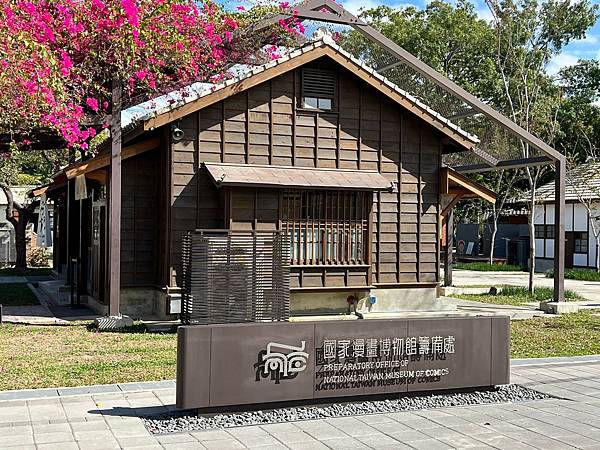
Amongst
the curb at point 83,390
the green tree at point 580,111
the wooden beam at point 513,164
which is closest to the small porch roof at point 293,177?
the wooden beam at point 513,164

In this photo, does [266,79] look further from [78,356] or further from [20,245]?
[20,245]

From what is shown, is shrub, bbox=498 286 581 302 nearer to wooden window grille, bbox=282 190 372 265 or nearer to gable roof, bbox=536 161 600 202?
wooden window grille, bbox=282 190 372 265

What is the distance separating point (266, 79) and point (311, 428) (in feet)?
27.1

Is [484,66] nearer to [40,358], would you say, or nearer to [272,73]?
[272,73]

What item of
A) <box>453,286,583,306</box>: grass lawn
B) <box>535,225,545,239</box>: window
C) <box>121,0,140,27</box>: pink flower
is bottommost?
<box>453,286,583,306</box>: grass lawn

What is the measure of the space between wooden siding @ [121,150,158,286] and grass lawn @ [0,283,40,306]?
371cm

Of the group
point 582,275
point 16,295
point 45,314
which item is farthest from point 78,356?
point 582,275

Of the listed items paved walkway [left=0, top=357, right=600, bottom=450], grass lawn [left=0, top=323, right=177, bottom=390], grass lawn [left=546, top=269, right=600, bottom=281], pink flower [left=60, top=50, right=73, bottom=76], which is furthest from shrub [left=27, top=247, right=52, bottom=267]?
paved walkway [left=0, top=357, right=600, bottom=450]

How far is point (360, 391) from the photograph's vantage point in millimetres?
8031

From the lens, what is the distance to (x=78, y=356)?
10.4 meters

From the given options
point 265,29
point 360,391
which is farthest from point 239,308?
point 265,29

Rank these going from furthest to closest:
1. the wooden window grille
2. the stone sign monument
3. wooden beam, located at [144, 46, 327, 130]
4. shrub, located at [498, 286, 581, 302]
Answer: shrub, located at [498, 286, 581, 302] < the wooden window grille < wooden beam, located at [144, 46, 327, 130] < the stone sign monument

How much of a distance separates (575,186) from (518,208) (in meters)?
8.72

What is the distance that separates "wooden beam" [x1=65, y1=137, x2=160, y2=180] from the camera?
1370cm
